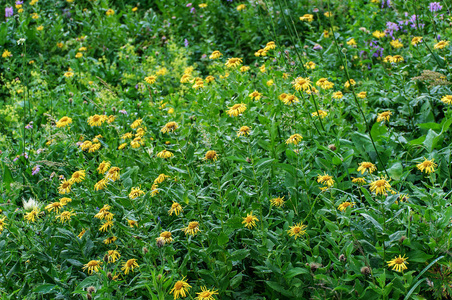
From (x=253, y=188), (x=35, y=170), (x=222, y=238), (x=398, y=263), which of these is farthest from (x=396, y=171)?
(x=35, y=170)

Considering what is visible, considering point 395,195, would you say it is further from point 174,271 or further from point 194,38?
point 194,38

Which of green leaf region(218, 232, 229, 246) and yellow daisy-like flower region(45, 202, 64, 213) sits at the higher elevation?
yellow daisy-like flower region(45, 202, 64, 213)

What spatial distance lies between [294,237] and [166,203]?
0.81 meters

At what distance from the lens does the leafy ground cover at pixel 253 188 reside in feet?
5.67

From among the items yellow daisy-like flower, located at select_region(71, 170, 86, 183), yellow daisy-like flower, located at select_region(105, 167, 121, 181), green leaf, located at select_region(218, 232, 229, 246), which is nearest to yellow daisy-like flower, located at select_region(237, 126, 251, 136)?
green leaf, located at select_region(218, 232, 229, 246)

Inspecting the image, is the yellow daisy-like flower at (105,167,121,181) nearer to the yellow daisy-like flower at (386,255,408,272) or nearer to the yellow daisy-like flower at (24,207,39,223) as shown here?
the yellow daisy-like flower at (24,207,39,223)

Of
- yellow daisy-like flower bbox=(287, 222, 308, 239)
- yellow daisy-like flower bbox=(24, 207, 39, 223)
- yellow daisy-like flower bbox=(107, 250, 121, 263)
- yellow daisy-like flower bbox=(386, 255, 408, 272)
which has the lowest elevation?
yellow daisy-like flower bbox=(386, 255, 408, 272)

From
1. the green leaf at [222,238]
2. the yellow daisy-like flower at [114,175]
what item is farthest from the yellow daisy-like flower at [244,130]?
the yellow daisy-like flower at [114,175]

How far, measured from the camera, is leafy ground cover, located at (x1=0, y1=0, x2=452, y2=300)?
173 cm

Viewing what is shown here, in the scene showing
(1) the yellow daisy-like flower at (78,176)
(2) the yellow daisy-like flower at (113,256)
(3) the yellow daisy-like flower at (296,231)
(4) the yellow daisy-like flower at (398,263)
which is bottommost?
(4) the yellow daisy-like flower at (398,263)

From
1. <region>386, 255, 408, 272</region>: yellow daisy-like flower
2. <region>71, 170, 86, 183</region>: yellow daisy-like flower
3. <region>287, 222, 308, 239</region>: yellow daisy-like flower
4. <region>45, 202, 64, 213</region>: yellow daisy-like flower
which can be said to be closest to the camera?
<region>386, 255, 408, 272</region>: yellow daisy-like flower

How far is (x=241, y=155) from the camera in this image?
2.25 meters

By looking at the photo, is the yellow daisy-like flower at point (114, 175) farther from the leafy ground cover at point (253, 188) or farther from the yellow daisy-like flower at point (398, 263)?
the yellow daisy-like flower at point (398, 263)

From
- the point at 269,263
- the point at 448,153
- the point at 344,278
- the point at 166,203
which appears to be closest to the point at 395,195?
Answer: the point at 344,278
